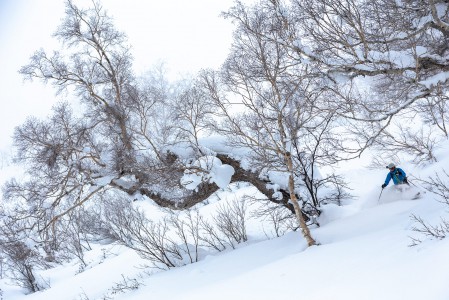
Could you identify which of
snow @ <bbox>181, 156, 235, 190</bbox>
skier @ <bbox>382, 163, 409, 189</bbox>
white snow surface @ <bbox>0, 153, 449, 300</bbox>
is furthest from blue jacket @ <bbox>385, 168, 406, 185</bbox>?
snow @ <bbox>181, 156, 235, 190</bbox>

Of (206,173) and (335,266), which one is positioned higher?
(206,173)

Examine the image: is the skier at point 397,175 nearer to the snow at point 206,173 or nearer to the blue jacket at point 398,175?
the blue jacket at point 398,175

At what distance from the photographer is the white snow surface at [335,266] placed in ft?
11.3

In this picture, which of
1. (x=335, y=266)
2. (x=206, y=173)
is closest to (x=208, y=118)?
(x=206, y=173)

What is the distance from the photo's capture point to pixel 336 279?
436cm

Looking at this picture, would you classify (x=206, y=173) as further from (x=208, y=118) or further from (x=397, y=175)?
(x=397, y=175)

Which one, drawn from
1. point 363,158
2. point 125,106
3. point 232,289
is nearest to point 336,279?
point 232,289

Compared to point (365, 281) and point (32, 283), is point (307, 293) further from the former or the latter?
point (32, 283)

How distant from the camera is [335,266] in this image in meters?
5.01

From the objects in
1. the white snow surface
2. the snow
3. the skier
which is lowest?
the white snow surface

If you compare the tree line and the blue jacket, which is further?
the blue jacket

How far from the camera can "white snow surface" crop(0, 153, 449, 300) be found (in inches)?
135

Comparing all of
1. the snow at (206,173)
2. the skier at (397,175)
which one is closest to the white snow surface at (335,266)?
the skier at (397,175)

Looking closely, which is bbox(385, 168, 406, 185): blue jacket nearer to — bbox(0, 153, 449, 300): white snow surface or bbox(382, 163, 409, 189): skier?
bbox(382, 163, 409, 189): skier
